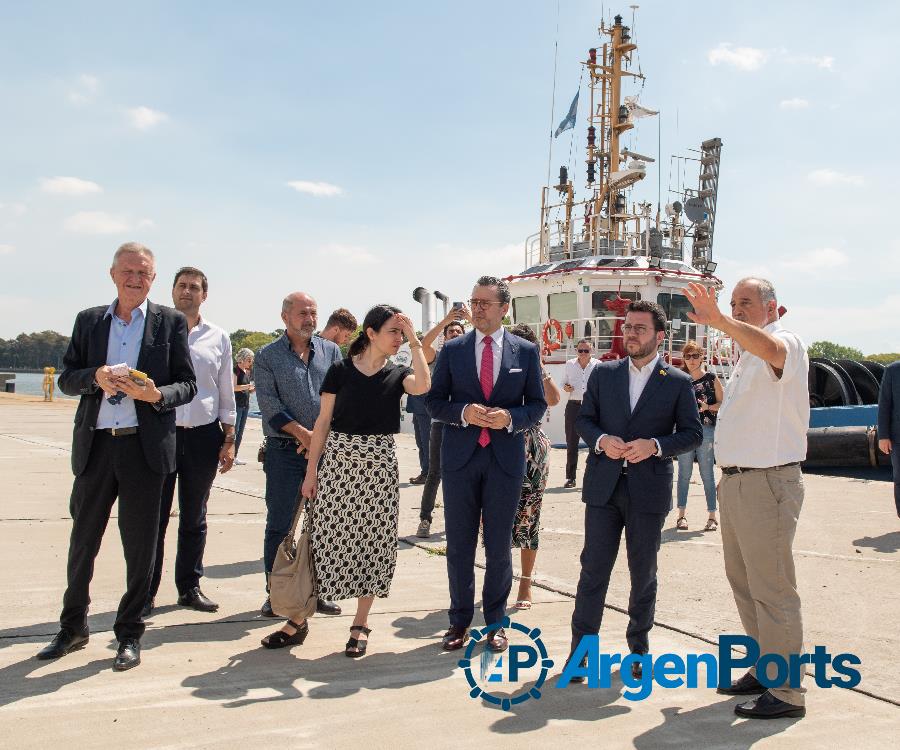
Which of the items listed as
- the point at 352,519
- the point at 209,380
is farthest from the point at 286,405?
the point at 352,519

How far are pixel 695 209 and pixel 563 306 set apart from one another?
6031mm

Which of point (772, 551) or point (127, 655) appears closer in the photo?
point (772, 551)

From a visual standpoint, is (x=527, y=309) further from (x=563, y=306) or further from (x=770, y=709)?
(x=770, y=709)

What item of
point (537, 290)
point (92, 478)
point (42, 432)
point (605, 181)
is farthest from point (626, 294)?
A: point (92, 478)

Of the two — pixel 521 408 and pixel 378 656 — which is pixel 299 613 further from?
pixel 521 408

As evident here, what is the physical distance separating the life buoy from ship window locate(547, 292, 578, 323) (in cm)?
18

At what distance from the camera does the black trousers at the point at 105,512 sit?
4.37 m

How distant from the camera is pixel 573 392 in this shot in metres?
11.7

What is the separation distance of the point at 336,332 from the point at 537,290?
565 inches

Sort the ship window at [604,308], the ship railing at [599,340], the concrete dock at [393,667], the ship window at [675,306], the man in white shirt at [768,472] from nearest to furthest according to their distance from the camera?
the concrete dock at [393,667]
the man in white shirt at [768,472]
the ship railing at [599,340]
the ship window at [604,308]
the ship window at [675,306]

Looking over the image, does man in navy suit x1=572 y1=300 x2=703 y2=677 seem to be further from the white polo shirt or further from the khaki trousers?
the khaki trousers

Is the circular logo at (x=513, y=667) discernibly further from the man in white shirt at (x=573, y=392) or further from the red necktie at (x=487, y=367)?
the man in white shirt at (x=573, y=392)

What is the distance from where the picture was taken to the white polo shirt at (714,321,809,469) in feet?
12.8

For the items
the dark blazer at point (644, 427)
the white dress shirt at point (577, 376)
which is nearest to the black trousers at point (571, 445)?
the white dress shirt at point (577, 376)
